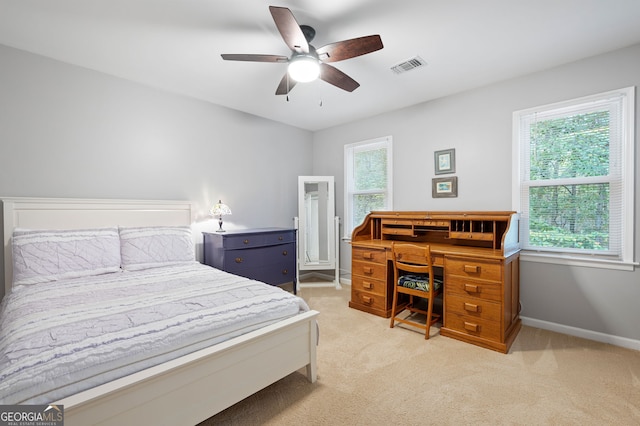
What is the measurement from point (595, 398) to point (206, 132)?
4297mm

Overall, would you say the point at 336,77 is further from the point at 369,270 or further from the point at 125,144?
the point at 125,144

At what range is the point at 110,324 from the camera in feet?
4.58

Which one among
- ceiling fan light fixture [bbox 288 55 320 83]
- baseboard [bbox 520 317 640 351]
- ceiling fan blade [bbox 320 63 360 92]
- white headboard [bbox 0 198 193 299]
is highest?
ceiling fan blade [bbox 320 63 360 92]

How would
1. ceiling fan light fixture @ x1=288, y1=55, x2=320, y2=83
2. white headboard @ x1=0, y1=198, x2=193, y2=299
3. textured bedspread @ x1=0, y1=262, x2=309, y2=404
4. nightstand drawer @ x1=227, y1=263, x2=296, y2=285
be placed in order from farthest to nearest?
nightstand drawer @ x1=227, y1=263, x2=296, y2=285 < white headboard @ x1=0, y1=198, x2=193, y2=299 < ceiling fan light fixture @ x1=288, y1=55, x2=320, y2=83 < textured bedspread @ x1=0, y1=262, x2=309, y2=404

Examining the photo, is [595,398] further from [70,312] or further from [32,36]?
[32,36]

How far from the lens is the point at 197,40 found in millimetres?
2326

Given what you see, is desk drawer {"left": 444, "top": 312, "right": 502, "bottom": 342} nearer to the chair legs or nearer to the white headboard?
the chair legs

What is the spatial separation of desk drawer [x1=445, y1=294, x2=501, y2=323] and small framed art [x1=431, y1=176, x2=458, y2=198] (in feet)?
4.25

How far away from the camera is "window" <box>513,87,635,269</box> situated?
8.14 feet

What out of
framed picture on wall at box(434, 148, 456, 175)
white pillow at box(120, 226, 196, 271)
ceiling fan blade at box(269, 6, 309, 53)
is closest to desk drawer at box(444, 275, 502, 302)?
framed picture on wall at box(434, 148, 456, 175)

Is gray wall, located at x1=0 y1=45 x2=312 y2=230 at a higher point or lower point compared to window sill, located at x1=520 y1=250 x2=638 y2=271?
higher

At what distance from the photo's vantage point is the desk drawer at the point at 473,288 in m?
2.45

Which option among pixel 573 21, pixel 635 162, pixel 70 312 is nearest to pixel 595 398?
pixel 635 162

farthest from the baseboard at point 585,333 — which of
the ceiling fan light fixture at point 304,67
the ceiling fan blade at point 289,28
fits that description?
the ceiling fan blade at point 289,28
